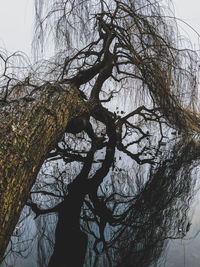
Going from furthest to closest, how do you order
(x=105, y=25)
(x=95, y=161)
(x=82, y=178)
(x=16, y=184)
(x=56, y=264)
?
1. (x=95, y=161)
2. (x=105, y=25)
3. (x=82, y=178)
4. (x=56, y=264)
5. (x=16, y=184)

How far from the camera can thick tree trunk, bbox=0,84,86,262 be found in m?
0.65

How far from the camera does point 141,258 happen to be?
0.96m

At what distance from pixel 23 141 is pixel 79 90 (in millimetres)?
1286

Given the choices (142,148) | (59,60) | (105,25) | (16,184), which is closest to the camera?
(16,184)

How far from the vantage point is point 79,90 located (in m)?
2.07

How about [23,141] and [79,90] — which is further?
[79,90]

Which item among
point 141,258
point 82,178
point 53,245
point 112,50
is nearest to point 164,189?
point 82,178

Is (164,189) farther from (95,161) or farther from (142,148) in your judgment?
(142,148)

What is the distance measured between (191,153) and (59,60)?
6.26 ft

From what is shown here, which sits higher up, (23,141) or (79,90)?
(79,90)

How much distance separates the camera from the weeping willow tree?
0.85 meters

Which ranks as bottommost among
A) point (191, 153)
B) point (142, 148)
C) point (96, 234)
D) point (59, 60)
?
point (96, 234)

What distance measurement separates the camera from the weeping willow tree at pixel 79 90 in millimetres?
848

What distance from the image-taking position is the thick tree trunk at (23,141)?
0.65 meters
